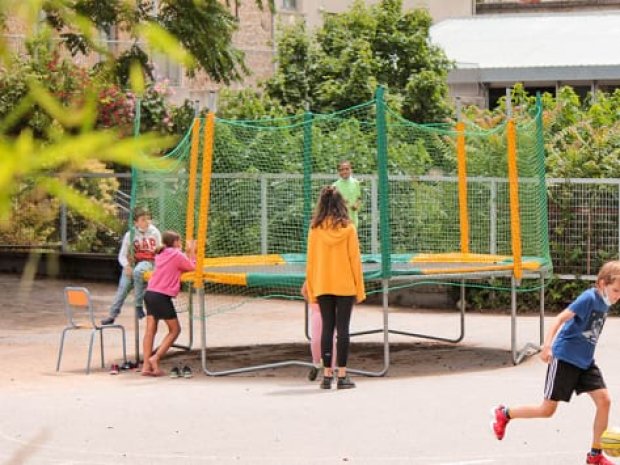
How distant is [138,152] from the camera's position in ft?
4.99

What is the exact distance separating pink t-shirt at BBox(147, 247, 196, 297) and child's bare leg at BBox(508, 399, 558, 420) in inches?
211

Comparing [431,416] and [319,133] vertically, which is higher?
[319,133]

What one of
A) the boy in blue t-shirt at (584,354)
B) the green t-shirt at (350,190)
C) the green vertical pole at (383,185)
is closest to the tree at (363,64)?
the green t-shirt at (350,190)

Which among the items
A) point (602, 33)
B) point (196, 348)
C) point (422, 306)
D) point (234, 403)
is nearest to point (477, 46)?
point (602, 33)

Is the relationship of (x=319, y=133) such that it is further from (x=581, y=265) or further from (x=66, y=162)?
(x=66, y=162)

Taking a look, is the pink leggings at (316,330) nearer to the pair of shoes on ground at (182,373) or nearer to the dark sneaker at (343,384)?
the dark sneaker at (343,384)

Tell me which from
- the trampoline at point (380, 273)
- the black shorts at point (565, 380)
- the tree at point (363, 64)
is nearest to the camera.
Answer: the black shorts at point (565, 380)

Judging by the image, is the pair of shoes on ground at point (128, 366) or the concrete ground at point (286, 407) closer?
the concrete ground at point (286, 407)

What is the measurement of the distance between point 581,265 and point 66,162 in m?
19.8

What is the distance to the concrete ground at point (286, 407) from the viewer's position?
32.1 ft

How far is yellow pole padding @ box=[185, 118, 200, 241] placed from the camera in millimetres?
15406

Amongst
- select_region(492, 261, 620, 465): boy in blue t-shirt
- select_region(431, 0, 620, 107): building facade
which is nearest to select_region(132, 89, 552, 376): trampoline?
select_region(492, 261, 620, 465): boy in blue t-shirt

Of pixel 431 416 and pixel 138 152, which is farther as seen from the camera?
pixel 431 416

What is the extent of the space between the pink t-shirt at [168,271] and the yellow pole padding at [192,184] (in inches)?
41.0
